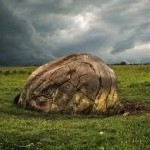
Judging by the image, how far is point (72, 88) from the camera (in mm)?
28469

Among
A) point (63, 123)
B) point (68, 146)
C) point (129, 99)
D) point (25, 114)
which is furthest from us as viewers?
point (129, 99)

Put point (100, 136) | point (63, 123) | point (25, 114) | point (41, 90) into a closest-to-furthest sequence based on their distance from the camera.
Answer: point (100, 136) → point (63, 123) → point (25, 114) → point (41, 90)

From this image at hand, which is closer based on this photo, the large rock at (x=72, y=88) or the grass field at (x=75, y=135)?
the grass field at (x=75, y=135)

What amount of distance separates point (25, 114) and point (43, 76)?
12.2ft

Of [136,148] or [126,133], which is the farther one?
[126,133]

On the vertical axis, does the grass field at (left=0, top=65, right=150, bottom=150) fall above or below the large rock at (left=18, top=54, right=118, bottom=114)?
below

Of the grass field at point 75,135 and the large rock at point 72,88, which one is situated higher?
the large rock at point 72,88

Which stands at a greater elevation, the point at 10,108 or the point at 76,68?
the point at 76,68

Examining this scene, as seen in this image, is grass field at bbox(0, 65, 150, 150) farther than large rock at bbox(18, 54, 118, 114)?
No

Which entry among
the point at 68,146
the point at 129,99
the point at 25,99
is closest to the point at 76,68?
the point at 25,99

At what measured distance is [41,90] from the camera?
94.3 feet

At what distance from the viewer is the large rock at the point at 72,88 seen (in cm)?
2828

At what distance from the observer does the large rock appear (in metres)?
28.3

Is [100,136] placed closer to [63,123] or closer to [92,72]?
[63,123]
